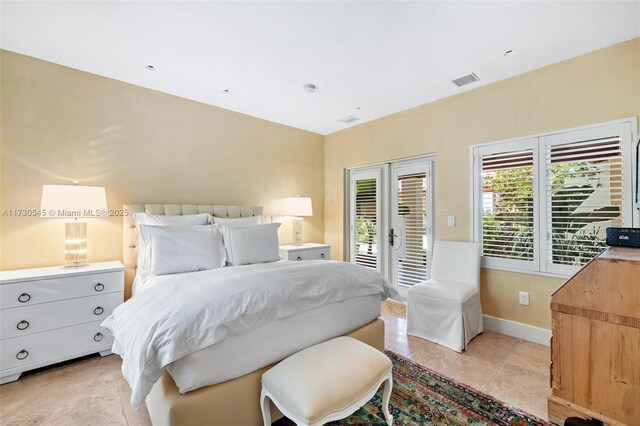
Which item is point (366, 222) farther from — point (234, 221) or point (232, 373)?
point (232, 373)

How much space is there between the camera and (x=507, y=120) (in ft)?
9.90

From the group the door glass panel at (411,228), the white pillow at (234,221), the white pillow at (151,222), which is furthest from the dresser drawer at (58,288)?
the door glass panel at (411,228)

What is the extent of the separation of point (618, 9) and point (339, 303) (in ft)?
9.49

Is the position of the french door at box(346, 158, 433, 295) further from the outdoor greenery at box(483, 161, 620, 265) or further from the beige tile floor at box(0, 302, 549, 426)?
the beige tile floor at box(0, 302, 549, 426)

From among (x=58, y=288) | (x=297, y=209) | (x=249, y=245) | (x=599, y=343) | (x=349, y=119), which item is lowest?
(x=599, y=343)

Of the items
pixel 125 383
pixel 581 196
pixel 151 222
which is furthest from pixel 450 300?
pixel 151 222

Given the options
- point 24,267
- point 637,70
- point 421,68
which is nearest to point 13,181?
point 24,267

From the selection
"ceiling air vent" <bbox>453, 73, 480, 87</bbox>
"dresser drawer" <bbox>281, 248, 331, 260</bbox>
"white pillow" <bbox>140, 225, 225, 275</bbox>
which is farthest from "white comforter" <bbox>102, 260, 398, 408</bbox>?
"ceiling air vent" <bbox>453, 73, 480, 87</bbox>

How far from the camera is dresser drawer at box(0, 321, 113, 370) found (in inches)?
84.7

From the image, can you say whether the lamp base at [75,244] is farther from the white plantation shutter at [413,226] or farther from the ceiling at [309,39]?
the white plantation shutter at [413,226]

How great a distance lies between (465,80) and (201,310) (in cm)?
331

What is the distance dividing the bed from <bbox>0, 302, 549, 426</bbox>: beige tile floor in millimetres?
568

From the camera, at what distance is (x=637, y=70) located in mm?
2332

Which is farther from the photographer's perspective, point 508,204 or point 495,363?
point 508,204
